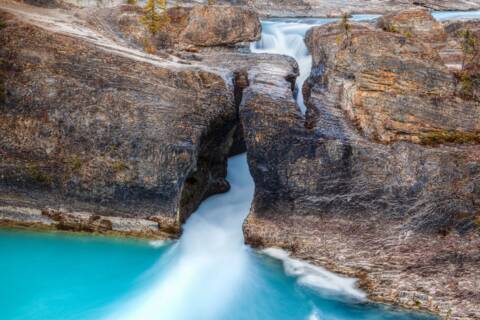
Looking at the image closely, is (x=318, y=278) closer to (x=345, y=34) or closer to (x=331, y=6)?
(x=345, y=34)

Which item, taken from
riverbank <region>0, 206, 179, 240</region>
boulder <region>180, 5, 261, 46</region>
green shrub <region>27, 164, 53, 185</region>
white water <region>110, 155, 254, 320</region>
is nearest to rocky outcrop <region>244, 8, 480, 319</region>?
white water <region>110, 155, 254, 320</region>

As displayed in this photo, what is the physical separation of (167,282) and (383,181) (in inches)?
231

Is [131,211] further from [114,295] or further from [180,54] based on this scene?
[180,54]

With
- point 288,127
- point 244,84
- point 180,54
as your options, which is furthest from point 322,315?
point 180,54

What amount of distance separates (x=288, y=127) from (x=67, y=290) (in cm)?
669

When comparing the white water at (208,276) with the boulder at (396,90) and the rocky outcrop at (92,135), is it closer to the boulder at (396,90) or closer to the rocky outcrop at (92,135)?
the rocky outcrop at (92,135)

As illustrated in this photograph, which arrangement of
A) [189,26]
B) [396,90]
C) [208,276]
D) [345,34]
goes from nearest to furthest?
[208,276]
[396,90]
[345,34]
[189,26]

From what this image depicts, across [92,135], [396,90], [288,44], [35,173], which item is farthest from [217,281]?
[288,44]

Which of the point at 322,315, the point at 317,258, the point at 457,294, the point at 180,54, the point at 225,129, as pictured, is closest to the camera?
the point at 457,294

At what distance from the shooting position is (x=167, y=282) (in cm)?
1048

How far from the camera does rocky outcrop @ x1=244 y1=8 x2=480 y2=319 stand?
30.7 feet

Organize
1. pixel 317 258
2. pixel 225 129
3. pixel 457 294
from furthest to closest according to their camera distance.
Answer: pixel 225 129
pixel 317 258
pixel 457 294

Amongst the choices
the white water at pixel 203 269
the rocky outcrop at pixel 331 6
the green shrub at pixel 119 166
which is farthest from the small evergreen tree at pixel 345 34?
the rocky outcrop at pixel 331 6

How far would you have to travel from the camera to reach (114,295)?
9938mm
